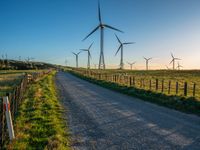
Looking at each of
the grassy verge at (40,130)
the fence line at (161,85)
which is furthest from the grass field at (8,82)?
the grassy verge at (40,130)

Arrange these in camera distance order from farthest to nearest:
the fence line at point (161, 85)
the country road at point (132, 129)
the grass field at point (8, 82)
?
the grass field at point (8, 82)
the fence line at point (161, 85)
the country road at point (132, 129)

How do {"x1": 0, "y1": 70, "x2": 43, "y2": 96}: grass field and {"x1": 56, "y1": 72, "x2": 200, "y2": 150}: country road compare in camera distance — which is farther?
{"x1": 0, "y1": 70, "x2": 43, "y2": 96}: grass field

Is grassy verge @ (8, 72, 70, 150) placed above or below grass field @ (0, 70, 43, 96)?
above

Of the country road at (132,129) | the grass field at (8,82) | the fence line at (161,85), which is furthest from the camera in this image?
the grass field at (8,82)

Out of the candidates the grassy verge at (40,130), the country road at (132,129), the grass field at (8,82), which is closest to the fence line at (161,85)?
the country road at (132,129)

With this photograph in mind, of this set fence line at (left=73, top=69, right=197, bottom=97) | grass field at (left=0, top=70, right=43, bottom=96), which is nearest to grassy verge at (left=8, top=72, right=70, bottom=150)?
fence line at (left=73, top=69, right=197, bottom=97)

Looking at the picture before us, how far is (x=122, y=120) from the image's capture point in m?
10.9

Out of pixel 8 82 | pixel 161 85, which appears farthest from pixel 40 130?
pixel 8 82

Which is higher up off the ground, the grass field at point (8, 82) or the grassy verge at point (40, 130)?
the grassy verge at point (40, 130)

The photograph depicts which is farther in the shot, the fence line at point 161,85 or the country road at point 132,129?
the fence line at point 161,85

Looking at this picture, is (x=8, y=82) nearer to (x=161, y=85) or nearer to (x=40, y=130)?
(x=161, y=85)

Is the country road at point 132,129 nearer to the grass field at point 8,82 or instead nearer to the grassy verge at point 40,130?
the grassy verge at point 40,130

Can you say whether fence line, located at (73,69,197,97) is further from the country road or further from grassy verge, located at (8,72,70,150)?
grassy verge, located at (8,72,70,150)

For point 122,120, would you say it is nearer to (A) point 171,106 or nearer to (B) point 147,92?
(A) point 171,106
